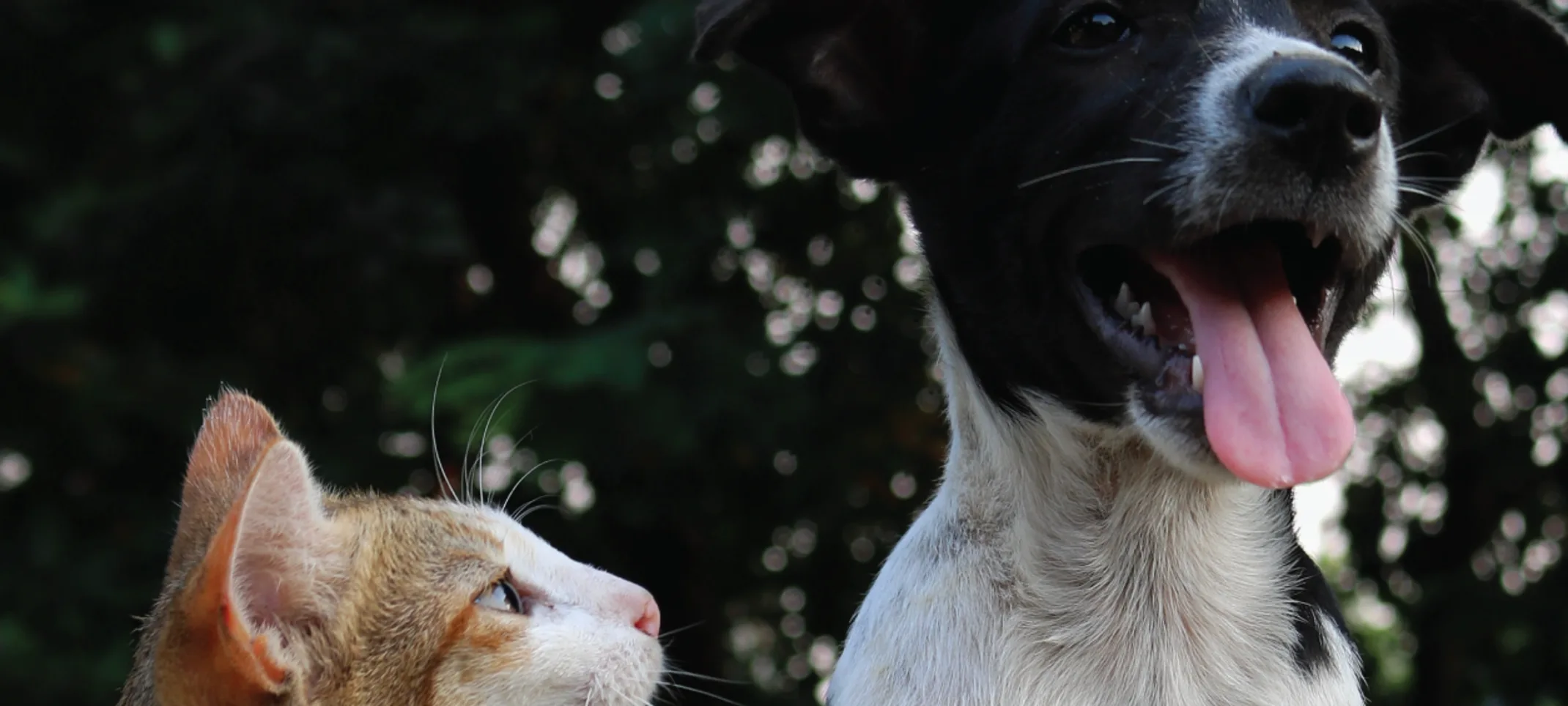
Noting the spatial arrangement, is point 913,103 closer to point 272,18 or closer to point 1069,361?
point 1069,361

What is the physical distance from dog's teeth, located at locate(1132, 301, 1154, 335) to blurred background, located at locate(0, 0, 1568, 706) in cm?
247

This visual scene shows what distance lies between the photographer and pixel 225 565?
1782 millimetres

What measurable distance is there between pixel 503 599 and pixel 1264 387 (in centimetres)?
133

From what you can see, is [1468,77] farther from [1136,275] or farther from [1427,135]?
[1136,275]

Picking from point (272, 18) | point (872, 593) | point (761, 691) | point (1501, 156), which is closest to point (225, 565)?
point (872, 593)

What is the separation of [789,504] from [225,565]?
3.94m

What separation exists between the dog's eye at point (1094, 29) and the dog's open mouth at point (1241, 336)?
346 millimetres

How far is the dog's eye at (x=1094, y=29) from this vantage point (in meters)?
2.33

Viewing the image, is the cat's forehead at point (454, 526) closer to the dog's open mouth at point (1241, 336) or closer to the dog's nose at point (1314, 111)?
the dog's open mouth at point (1241, 336)

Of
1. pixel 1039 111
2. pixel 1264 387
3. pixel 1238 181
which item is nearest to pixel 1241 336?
pixel 1264 387

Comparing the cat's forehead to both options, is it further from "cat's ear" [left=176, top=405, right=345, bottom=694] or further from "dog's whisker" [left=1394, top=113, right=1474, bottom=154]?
"dog's whisker" [left=1394, top=113, right=1474, bottom=154]

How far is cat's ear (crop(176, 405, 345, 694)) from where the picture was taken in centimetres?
181

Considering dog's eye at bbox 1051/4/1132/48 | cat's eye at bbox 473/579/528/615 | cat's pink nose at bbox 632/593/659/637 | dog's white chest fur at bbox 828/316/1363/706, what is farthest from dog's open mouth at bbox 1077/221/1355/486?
cat's eye at bbox 473/579/528/615

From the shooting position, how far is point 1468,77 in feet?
8.48
